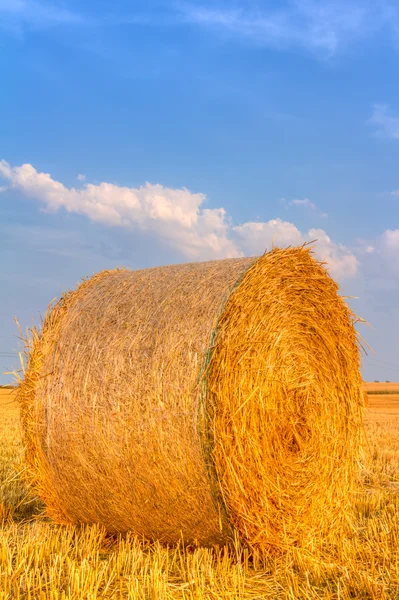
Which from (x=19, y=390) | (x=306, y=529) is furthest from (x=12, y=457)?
(x=306, y=529)

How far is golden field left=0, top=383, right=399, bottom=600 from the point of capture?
13.8ft

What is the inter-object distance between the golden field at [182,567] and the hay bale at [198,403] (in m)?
0.21

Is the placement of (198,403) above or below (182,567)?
above

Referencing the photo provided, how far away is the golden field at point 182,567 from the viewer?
13.8 ft

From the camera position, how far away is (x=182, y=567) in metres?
4.67

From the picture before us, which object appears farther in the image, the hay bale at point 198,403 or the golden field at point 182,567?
the hay bale at point 198,403

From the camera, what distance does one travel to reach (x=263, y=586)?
15.2ft

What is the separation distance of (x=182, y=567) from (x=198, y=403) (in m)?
1.19

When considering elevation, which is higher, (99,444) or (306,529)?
(99,444)

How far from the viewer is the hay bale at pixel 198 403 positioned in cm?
486

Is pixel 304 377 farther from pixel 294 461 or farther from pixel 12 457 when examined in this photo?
pixel 12 457

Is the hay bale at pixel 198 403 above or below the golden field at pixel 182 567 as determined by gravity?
above

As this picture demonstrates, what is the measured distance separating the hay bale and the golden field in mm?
209

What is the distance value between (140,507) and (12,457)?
15.8 feet
